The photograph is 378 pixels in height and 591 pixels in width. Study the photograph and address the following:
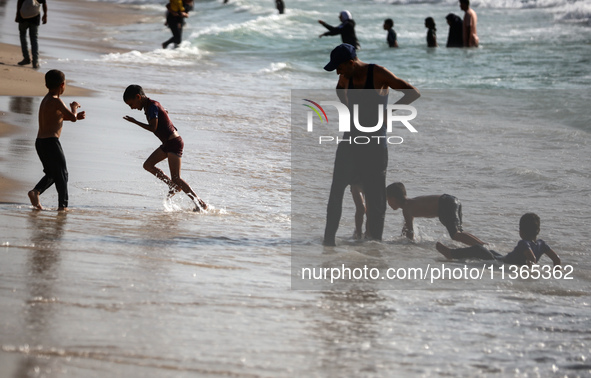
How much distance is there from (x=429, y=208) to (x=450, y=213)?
0.63ft

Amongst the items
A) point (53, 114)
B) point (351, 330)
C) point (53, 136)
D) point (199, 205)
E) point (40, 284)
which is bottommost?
point (199, 205)

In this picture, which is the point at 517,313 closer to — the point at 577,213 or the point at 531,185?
the point at 577,213

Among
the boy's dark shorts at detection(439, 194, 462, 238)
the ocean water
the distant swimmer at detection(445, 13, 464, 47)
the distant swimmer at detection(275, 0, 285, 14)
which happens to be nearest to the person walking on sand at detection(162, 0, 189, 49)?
the ocean water

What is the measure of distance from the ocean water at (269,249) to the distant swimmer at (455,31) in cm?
675

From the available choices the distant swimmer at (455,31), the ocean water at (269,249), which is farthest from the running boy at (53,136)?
the distant swimmer at (455,31)

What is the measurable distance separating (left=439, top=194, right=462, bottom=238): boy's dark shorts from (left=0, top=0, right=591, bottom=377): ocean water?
0.84ft

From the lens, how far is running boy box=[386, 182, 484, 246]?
6.91 m

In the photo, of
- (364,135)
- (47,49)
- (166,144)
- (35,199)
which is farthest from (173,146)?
(47,49)

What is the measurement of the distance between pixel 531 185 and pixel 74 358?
22.7ft

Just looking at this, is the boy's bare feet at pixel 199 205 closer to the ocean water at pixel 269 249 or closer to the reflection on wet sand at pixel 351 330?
the ocean water at pixel 269 249

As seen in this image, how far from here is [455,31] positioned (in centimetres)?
2358

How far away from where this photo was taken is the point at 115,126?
10.9m

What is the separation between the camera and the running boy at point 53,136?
6.77 metres

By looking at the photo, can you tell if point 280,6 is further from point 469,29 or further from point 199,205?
point 199,205
